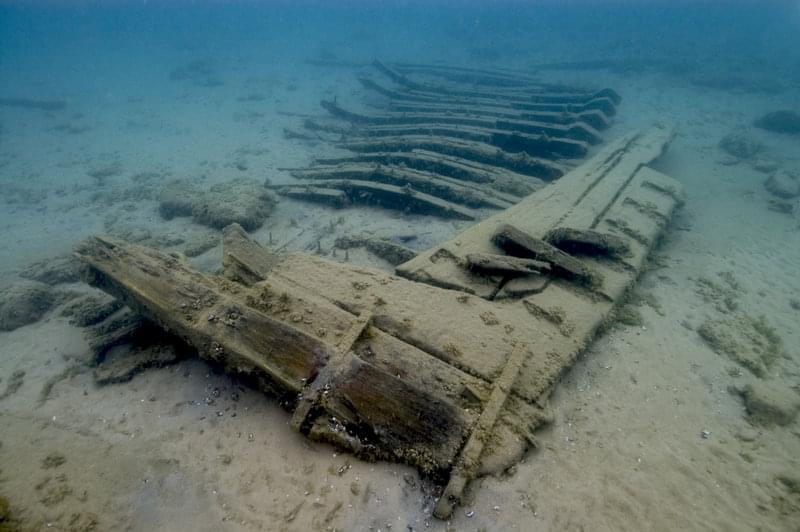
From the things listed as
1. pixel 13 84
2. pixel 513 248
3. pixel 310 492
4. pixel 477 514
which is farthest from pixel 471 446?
pixel 13 84

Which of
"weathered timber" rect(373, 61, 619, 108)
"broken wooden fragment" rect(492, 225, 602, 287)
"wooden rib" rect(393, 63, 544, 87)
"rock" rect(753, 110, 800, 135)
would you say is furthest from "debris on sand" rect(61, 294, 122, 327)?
"rock" rect(753, 110, 800, 135)

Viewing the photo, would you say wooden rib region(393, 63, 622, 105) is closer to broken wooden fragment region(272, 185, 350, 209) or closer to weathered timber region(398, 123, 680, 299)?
weathered timber region(398, 123, 680, 299)

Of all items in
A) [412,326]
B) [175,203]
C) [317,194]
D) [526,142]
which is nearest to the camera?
[412,326]

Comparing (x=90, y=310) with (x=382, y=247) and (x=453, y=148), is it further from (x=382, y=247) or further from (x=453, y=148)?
(x=453, y=148)

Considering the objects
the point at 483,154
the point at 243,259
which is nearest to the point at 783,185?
the point at 483,154

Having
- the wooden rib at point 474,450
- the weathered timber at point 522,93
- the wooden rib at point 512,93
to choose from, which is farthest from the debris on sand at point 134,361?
the wooden rib at point 512,93

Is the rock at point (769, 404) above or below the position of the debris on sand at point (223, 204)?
above

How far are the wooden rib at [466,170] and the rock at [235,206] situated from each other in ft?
12.5

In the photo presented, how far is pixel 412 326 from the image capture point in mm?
3863

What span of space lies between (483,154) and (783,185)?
8079mm

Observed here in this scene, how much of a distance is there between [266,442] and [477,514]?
2075mm

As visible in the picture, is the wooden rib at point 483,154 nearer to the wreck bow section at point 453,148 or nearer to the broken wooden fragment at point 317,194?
the wreck bow section at point 453,148

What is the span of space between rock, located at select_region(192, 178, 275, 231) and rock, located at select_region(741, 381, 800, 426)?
8.92 meters

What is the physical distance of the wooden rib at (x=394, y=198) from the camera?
821 cm
